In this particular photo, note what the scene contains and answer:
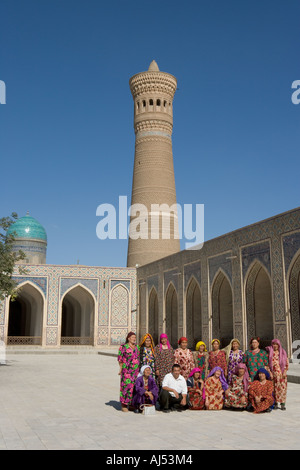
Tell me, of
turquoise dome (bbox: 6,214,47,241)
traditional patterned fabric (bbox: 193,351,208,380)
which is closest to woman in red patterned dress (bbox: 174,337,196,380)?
traditional patterned fabric (bbox: 193,351,208,380)

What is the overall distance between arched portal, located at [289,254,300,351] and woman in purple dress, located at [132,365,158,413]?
6491 millimetres

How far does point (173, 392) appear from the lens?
5.68 meters

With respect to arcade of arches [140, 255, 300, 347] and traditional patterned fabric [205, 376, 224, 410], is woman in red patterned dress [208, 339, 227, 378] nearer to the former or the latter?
traditional patterned fabric [205, 376, 224, 410]

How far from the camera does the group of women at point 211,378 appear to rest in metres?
5.70

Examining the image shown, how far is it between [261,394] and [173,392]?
0.98 meters

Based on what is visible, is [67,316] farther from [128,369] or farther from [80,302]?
[128,369]

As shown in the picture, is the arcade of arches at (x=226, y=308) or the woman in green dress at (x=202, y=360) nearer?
the woman in green dress at (x=202, y=360)

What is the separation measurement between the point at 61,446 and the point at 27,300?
20.9m

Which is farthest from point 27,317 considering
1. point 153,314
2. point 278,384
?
point 278,384

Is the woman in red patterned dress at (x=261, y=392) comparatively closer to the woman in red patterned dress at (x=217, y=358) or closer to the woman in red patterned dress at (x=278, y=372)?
the woman in red patterned dress at (x=278, y=372)

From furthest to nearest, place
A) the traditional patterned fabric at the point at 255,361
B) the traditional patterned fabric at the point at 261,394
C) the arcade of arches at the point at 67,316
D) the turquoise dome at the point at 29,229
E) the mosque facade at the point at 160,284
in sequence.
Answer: the turquoise dome at the point at 29,229, the arcade of arches at the point at 67,316, the mosque facade at the point at 160,284, the traditional patterned fabric at the point at 255,361, the traditional patterned fabric at the point at 261,394

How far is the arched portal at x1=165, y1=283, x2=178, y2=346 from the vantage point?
18703 mm

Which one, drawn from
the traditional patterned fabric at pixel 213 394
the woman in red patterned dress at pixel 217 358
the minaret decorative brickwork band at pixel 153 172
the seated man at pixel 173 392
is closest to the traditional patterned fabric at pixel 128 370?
the seated man at pixel 173 392

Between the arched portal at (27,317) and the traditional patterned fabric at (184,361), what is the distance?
13769 mm
